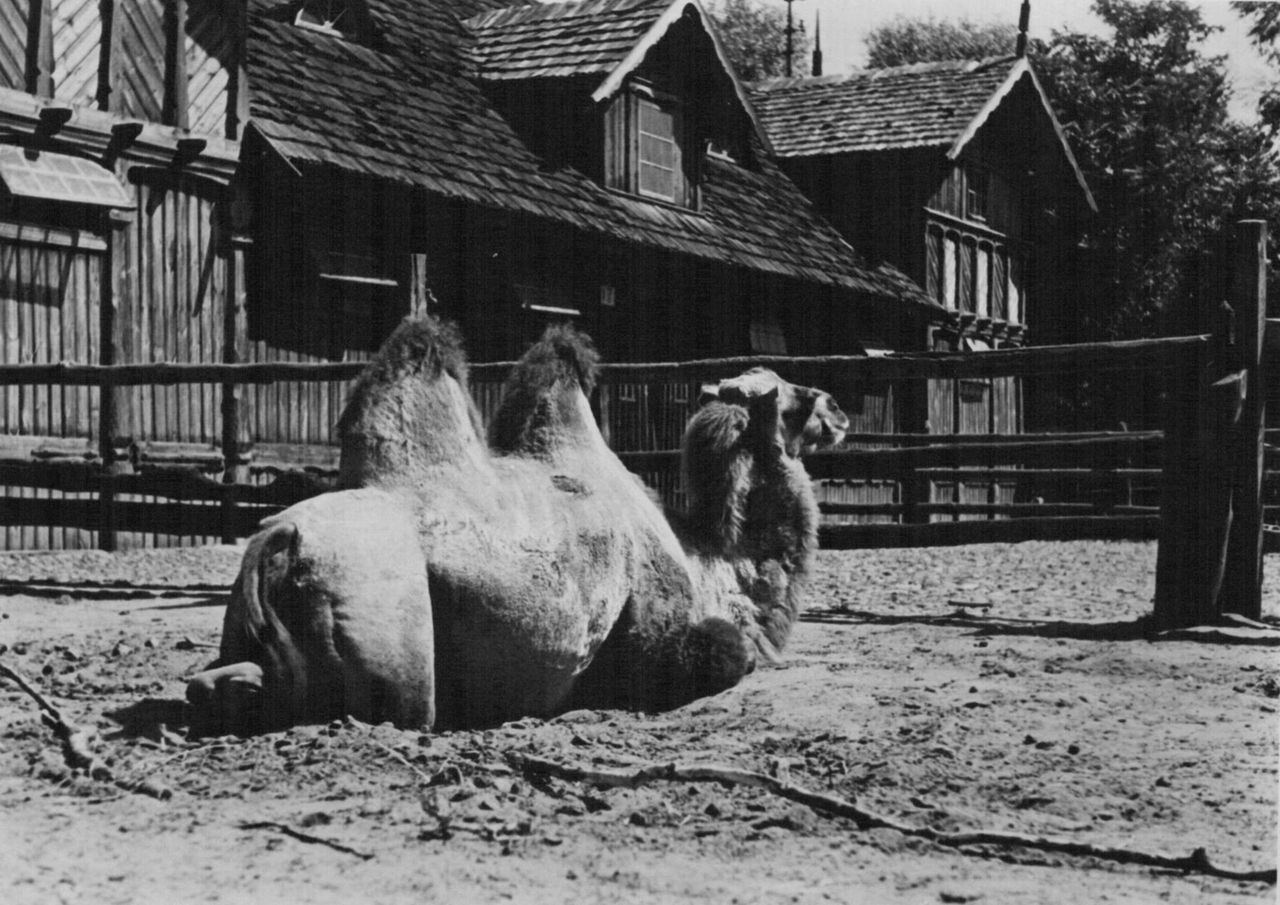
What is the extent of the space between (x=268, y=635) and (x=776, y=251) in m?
17.4

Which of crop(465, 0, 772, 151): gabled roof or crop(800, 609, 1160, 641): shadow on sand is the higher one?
crop(465, 0, 772, 151): gabled roof

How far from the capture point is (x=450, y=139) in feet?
55.0

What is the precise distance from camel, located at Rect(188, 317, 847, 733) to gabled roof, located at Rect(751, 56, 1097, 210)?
19113 millimetres

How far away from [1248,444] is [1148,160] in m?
25.0

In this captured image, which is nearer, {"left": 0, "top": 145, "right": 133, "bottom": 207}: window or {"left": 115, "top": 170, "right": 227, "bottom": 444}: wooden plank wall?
{"left": 0, "top": 145, "right": 133, "bottom": 207}: window

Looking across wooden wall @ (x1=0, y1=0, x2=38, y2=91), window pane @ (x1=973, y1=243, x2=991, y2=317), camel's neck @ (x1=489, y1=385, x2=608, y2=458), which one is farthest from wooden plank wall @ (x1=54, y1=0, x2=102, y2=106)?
window pane @ (x1=973, y1=243, x2=991, y2=317)

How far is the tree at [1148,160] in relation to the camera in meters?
29.9

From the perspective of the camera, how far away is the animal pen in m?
7.38

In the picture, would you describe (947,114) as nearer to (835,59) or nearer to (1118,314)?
(1118,314)

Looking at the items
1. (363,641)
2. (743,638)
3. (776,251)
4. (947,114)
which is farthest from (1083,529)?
(947,114)

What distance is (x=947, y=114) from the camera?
82.2 feet

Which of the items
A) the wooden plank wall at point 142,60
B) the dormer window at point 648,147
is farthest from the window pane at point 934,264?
the wooden plank wall at point 142,60

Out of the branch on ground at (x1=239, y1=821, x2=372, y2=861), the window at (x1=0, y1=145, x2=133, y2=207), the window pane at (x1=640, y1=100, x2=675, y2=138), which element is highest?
the window pane at (x1=640, y1=100, x2=675, y2=138)

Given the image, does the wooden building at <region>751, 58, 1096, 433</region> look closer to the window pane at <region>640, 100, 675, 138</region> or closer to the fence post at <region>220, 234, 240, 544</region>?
the window pane at <region>640, 100, 675, 138</region>
